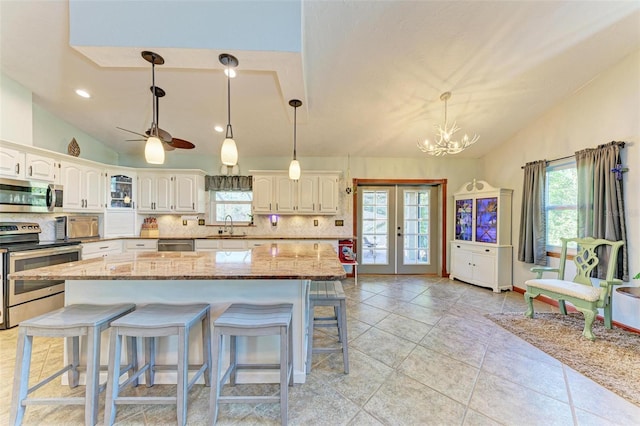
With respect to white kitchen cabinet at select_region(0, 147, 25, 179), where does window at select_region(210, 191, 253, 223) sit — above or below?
below

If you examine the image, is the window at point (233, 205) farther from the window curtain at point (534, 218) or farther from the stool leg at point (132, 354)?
the window curtain at point (534, 218)

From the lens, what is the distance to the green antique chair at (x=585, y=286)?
2650mm

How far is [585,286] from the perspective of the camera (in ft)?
9.50

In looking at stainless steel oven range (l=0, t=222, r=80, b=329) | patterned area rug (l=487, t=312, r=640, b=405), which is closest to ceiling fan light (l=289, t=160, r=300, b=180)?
patterned area rug (l=487, t=312, r=640, b=405)

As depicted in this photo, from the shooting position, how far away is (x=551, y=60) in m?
2.91

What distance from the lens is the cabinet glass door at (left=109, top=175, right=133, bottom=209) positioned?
4.43 metres

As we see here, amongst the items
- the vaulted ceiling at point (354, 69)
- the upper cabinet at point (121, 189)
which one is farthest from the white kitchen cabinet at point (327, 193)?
the upper cabinet at point (121, 189)

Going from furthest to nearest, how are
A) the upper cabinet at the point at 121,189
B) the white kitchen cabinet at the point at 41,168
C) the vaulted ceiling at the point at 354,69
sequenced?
the upper cabinet at the point at 121,189
the white kitchen cabinet at the point at 41,168
the vaulted ceiling at the point at 354,69

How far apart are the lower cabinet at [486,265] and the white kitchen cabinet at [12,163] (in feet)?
21.8

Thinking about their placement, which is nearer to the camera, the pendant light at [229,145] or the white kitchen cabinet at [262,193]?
the pendant light at [229,145]

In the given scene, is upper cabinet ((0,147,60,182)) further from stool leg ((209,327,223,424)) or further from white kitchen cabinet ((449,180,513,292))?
white kitchen cabinet ((449,180,513,292))

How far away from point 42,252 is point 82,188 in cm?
122

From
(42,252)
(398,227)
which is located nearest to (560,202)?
(398,227)

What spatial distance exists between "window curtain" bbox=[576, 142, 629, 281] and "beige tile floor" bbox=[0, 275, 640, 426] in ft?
5.52
